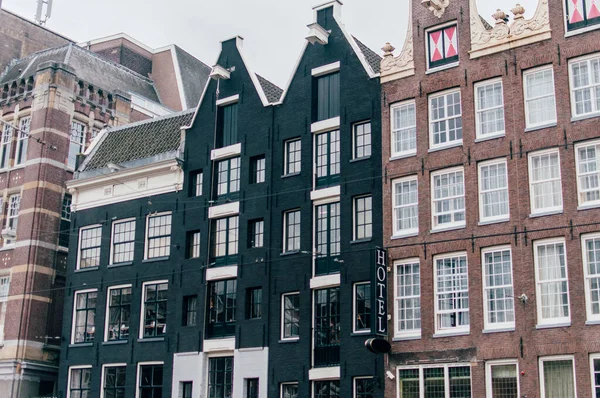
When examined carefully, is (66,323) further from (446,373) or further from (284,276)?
(446,373)

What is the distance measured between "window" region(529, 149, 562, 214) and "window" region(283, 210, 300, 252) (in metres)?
9.62

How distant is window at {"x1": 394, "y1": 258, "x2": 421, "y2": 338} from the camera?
1249 inches

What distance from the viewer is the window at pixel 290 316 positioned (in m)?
34.6

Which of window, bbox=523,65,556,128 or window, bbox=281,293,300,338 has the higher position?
window, bbox=523,65,556,128

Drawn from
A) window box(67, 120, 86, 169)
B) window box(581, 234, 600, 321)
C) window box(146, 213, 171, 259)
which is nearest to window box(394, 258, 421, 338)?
window box(581, 234, 600, 321)

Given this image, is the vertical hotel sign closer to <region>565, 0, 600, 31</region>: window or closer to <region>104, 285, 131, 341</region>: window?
<region>565, 0, 600, 31</region>: window

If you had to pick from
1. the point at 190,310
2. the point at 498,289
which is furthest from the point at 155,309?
the point at 498,289

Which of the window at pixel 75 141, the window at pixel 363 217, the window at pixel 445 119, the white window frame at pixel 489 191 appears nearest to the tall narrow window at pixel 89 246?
the window at pixel 75 141

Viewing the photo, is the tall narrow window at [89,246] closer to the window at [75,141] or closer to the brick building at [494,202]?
the window at [75,141]

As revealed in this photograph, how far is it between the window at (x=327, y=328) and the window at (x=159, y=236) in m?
8.24

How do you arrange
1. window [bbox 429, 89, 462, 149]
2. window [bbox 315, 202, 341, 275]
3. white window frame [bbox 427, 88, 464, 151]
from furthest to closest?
window [bbox 315, 202, 341, 275], window [bbox 429, 89, 462, 149], white window frame [bbox 427, 88, 464, 151]

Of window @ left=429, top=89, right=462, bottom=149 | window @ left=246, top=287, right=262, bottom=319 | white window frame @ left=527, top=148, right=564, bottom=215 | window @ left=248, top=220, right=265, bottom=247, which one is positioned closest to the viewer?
white window frame @ left=527, top=148, right=564, bottom=215

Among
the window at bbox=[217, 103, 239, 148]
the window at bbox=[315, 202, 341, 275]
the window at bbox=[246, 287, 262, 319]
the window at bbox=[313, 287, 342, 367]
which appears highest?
the window at bbox=[217, 103, 239, 148]

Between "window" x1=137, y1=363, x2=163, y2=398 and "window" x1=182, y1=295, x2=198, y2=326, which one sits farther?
"window" x1=182, y1=295, x2=198, y2=326
